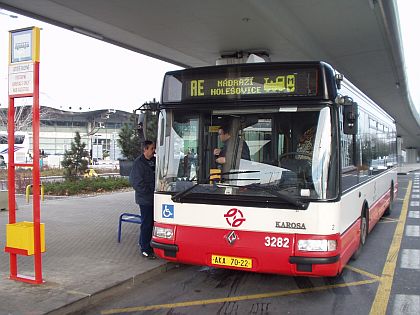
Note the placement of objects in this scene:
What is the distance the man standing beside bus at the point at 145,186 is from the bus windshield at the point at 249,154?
1.25 m

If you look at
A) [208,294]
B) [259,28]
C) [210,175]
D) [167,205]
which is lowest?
[208,294]

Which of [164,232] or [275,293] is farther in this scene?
[164,232]

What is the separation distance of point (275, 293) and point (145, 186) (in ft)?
9.04

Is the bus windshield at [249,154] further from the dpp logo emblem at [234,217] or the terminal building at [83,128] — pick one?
the terminal building at [83,128]

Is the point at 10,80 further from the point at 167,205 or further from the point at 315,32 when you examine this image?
the point at 315,32

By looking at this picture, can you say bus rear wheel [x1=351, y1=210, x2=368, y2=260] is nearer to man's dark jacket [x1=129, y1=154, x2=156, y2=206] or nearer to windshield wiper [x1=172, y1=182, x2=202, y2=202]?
windshield wiper [x1=172, y1=182, x2=202, y2=202]

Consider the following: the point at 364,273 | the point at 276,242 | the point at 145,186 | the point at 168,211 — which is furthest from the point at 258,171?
the point at 364,273

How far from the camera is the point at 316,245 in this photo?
5.20m

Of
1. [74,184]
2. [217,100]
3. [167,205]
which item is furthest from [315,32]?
[74,184]

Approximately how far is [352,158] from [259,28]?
591 centimetres

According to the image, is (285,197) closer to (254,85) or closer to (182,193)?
(182,193)

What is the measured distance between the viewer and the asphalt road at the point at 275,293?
5254 mm

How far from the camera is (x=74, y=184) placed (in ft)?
61.2

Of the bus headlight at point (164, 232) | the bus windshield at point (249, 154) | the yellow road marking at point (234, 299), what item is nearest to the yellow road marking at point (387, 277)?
the yellow road marking at point (234, 299)
